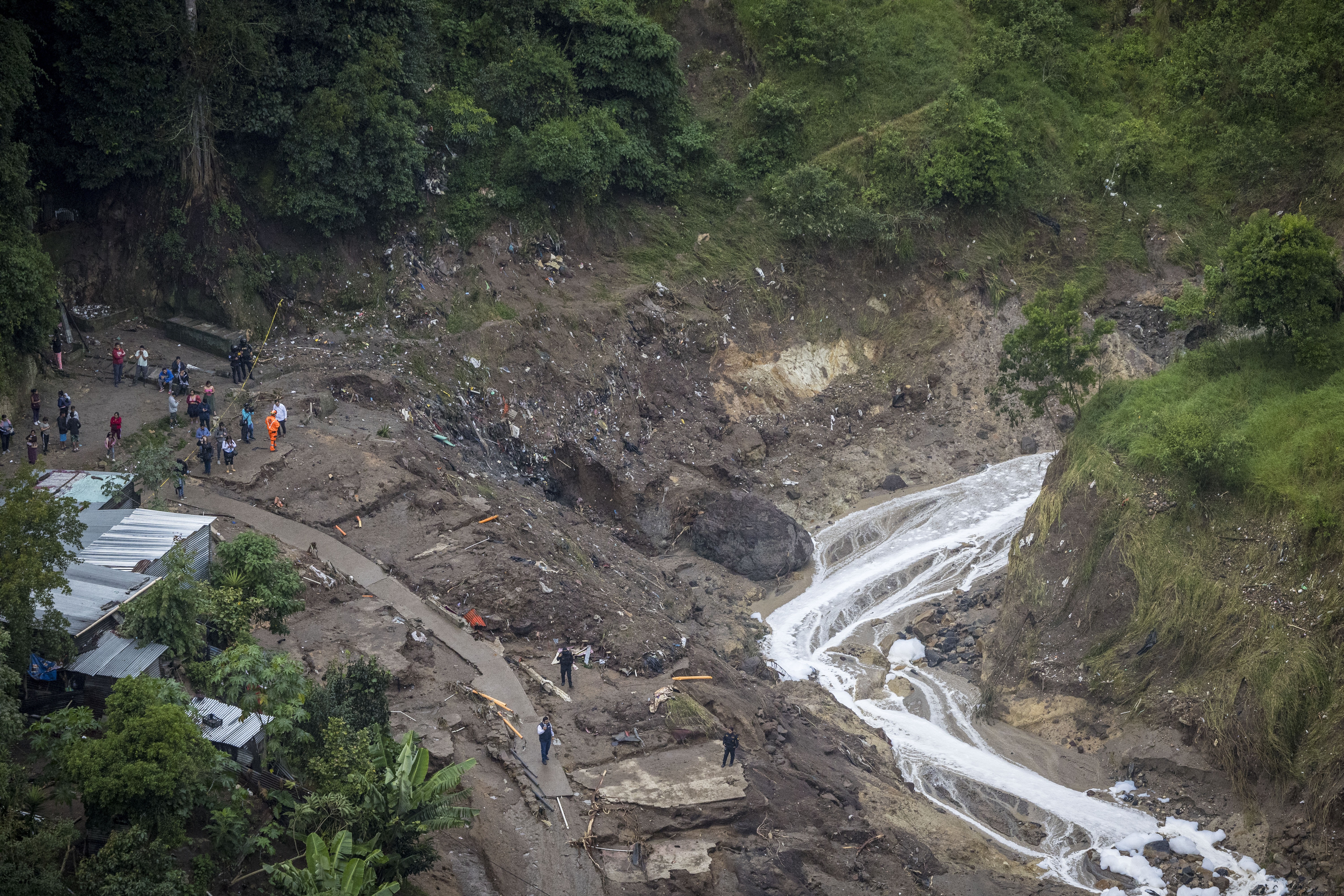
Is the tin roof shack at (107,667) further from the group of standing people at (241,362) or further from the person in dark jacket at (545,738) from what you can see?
the group of standing people at (241,362)

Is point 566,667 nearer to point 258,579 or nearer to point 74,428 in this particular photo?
point 258,579

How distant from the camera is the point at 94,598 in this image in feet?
72.0

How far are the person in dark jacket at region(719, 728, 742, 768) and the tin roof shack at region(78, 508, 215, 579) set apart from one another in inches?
470

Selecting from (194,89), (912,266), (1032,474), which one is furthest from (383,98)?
(1032,474)

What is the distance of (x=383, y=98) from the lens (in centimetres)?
4016

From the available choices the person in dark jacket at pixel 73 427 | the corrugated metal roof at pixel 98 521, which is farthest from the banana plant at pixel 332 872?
the person in dark jacket at pixel 73 427

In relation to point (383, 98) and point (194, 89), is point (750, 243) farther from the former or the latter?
point (194, 89)

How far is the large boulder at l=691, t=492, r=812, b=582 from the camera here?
3906 cm

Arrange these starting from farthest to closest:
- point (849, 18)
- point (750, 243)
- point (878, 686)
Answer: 1. point (849, 18)
2. point (750, 243)
3. point (878, 686)

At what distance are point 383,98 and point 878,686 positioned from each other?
26.1 m

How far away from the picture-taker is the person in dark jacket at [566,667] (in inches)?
1057

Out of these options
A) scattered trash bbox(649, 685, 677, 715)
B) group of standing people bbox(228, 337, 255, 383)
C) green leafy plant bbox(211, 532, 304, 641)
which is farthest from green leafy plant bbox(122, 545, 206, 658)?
group of standing people bbox(228, 337, 255, 383)

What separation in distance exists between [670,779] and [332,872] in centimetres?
866

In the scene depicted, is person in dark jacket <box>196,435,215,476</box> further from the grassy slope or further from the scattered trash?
the grassy slope
